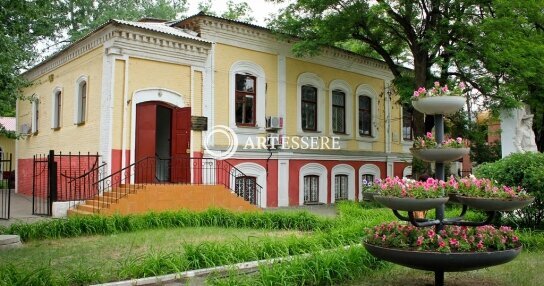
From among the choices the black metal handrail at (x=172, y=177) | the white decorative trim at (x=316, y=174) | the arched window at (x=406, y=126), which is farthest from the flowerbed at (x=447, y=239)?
the arched window at (x=406, y=126)

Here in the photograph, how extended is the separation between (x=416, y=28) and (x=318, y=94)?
4.26 m

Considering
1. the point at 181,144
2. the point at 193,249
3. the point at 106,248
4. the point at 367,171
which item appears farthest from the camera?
the point at 367,171

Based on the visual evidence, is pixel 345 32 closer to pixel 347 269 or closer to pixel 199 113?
pixel 199 113

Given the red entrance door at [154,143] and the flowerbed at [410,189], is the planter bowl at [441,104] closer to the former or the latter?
the flowerbed at [410,189]

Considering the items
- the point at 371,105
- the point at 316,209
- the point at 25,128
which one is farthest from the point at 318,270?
the point at 25,128

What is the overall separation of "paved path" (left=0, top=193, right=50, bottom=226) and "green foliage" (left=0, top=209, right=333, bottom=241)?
177 centimetres

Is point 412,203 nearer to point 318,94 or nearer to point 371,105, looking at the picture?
point 318,94

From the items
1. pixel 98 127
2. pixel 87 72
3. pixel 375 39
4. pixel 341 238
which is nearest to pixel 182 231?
pixel 341 238

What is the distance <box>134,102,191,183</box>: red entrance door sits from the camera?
47.1 feet

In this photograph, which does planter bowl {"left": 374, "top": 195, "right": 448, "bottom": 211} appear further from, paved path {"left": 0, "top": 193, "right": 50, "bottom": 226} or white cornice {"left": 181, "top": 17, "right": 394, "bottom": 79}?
white cornice {"left": 181, "top": 17, "right": 394, "bottom": 79}

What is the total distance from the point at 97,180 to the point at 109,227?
3555mm

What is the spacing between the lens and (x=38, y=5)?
9.30 m

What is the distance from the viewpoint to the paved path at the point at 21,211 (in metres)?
11.8

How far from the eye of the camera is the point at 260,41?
16.9 m
